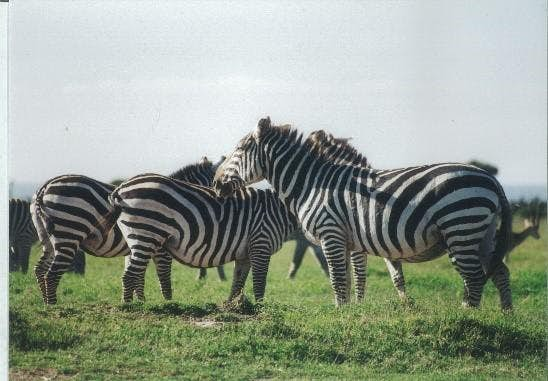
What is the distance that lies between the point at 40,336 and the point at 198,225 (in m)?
2.53

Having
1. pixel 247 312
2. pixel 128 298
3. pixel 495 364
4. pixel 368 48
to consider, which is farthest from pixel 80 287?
pixel 495 364

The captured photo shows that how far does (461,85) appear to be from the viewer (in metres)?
10.1

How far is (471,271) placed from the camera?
8555mm

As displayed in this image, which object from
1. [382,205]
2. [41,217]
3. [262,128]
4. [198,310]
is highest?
[262,128]

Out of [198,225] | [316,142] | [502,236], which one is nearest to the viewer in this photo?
[502,236]

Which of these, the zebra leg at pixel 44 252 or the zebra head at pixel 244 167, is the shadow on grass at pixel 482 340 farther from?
the zebra leg at pixel 44 252

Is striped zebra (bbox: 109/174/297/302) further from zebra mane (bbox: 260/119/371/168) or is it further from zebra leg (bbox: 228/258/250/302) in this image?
zebra mane (bbox: 260/119/371/168)

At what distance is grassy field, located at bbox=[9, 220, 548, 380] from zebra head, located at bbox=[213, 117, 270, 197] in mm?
1626

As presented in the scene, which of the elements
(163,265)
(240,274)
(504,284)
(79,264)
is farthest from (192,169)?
(504,284)

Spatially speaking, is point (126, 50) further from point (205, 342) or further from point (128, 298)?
point (205, 342)

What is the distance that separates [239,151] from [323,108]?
1.44 metres

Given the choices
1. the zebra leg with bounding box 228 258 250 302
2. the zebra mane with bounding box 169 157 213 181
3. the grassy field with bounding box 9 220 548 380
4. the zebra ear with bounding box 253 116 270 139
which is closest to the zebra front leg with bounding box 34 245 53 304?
the grassy field with bounding box 9 220 548 380

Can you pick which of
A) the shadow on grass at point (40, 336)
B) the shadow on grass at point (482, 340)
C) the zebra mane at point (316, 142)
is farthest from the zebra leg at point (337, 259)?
the shadow on grass at point (40, 336)

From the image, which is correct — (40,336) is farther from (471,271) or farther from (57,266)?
(471,271)
